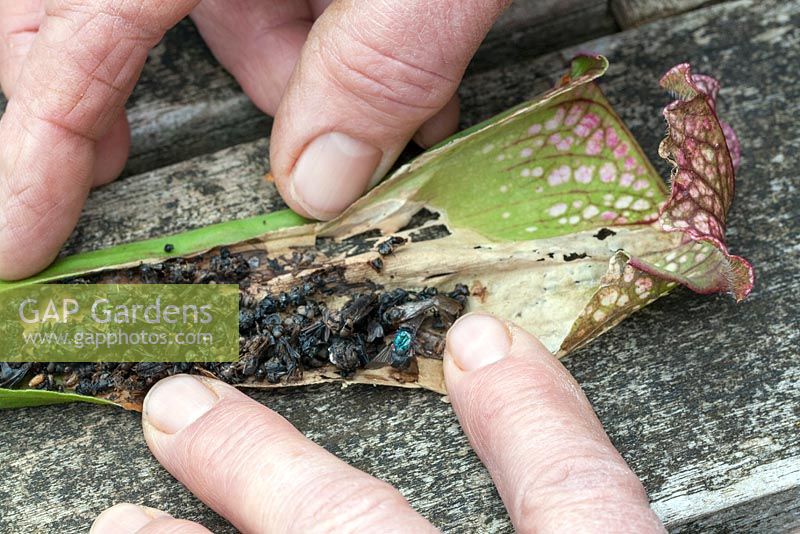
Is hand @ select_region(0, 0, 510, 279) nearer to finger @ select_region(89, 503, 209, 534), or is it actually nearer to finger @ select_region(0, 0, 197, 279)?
finger @ select_region(0, 0, 197, 279)

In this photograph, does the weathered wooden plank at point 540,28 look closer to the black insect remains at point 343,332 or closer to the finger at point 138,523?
the black insect remains at point 343,332

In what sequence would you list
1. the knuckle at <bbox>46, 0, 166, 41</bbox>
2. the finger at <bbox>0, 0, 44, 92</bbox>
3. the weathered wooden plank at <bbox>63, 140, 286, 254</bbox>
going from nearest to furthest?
the knuckle at <bbox>46, 0, 166, 41</bbox>, the weathered wooden plank at <bbox>63, 140, 286, 254</bbox>, the finger at <bbox>0, 0, 44, 92</bbox>

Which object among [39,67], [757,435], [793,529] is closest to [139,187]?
[39,67]

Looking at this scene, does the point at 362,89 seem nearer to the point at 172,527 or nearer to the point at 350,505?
the point at 350,505

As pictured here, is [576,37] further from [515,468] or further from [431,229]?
[515,468]

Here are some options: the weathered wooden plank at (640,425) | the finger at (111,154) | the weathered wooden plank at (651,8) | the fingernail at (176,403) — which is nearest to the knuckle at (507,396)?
the weathered wooden plank at (640,425)

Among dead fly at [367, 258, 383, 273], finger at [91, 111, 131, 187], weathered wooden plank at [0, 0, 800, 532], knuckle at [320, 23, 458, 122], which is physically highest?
knuckle at [320, 23, 458, 122]

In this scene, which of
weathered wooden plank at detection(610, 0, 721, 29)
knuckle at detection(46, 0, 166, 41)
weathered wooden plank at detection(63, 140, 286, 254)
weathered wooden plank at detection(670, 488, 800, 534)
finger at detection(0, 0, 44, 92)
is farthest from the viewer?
weathered wooden plank at detection(610, 0, 721, 29)

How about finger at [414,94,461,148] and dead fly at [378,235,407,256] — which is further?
finger at [414,94,461,148]

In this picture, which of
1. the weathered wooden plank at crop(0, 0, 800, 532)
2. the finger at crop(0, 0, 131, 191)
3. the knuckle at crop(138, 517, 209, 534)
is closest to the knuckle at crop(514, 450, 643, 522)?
the weathered wooden plank at crop(0, 0, 800, 532)
